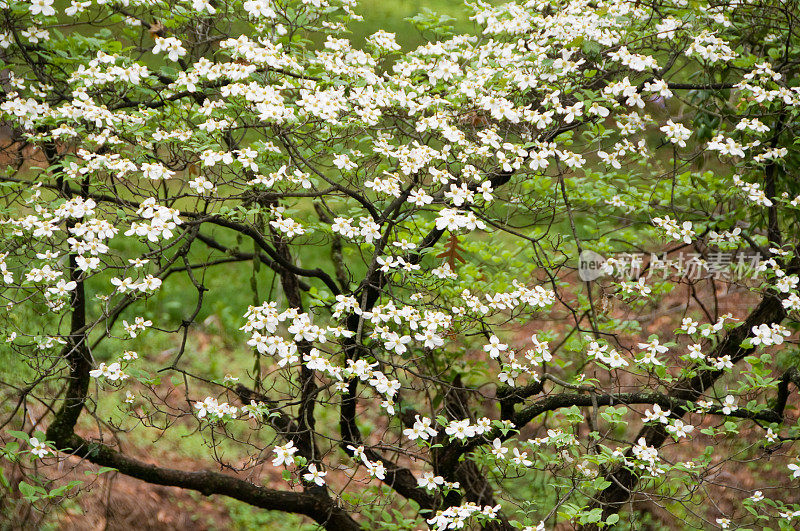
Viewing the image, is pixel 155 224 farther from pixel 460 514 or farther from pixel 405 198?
pixel 460 514

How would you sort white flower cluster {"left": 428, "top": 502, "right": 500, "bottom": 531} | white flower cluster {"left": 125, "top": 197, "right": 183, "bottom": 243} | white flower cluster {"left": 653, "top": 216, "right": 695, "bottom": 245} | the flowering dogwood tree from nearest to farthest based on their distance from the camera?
white flower cluster {"left": 125, "top": 197, "right": 183, "bottom": 243} → white flower cluster {"left": 428, "top": 502, "right": 500, "bottom": 531} → the flowering dogwood tree → white flower cluster {"left": 653, "top": 216, "right": 695, "bottom": 245}

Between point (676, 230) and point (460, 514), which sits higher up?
point (676, 230)

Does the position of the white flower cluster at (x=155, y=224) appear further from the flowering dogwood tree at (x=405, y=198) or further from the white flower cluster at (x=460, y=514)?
the white flower cluster at (x=460, y=514)

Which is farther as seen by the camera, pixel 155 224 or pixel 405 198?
pixel 405 198

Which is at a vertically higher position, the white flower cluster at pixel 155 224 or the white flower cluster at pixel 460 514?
the white flower cluster at pixel 155 224

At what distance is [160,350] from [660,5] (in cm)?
478

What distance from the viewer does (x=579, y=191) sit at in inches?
136

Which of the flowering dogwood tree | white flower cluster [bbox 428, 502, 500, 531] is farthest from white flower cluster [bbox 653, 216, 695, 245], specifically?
white flower cluster [bbox 428, 502, 500, 531]

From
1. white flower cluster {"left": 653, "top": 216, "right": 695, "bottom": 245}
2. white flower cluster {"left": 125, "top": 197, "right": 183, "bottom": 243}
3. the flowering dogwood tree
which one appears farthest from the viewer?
white flower cluster {"left": 653, "top": 216, "right": 695, "bottom": 245}

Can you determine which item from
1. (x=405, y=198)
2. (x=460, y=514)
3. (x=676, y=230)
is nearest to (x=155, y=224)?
(x=405, y=198)

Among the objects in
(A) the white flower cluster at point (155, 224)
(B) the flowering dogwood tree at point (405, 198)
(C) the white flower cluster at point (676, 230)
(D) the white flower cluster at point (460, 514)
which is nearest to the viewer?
(A) the white flower cluster at point (155, 224)

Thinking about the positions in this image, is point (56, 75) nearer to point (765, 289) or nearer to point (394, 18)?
point (765, 289)

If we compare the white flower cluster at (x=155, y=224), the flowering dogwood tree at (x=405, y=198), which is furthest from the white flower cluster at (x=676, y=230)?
the white flower cluster at (x=155, y=224)

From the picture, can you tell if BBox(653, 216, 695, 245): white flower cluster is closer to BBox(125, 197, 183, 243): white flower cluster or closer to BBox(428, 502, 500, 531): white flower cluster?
BBox(428, 502, 500, 531): white flower cluster
